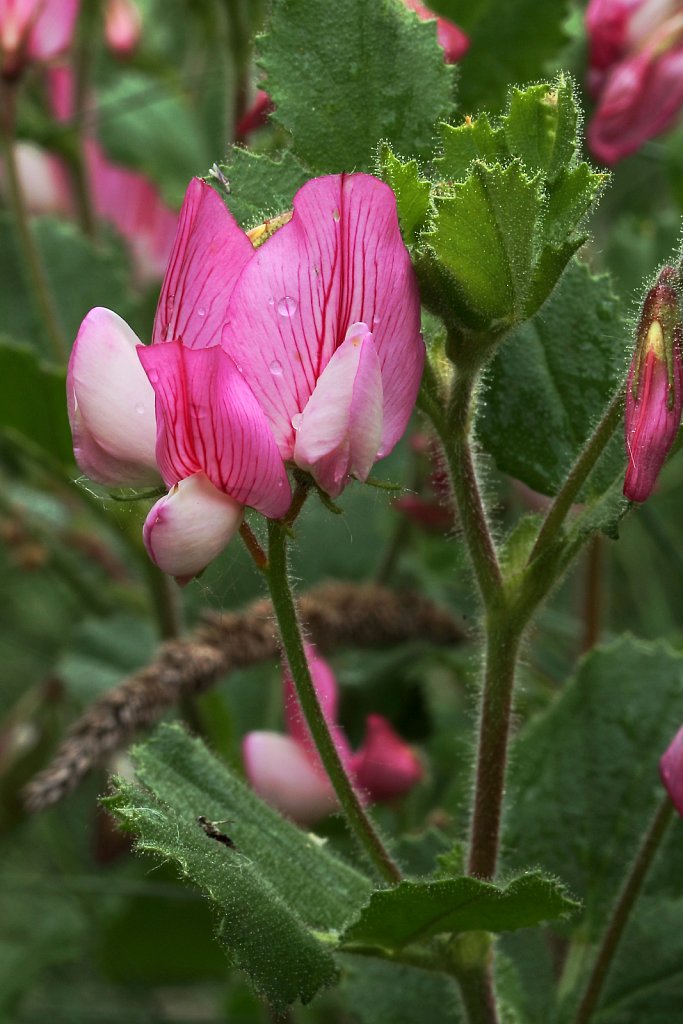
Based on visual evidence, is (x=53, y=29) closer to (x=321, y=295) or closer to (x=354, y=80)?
(x=354, y=80)

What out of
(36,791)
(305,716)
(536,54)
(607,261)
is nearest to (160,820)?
(305,716)

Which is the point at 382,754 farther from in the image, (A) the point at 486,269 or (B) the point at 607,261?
(B) the point at 607,261

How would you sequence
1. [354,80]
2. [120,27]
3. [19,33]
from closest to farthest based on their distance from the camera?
[354,80] → [19,33] → [120,27]

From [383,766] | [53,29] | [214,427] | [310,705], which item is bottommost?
[383,766]

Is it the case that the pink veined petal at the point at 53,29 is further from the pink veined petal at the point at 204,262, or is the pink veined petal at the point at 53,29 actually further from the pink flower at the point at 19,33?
the pink veined petal at the point at 204,262

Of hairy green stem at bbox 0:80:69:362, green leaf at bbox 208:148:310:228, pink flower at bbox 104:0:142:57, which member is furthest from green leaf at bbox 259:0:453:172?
pink flower at bbox 104:0:142:57

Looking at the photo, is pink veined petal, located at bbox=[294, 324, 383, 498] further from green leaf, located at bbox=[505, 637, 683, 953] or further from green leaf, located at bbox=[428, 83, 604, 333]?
green leaf, located at bbox=[505, 637, 683, 953]

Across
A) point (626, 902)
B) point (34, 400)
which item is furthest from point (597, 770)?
point (34, 400)
